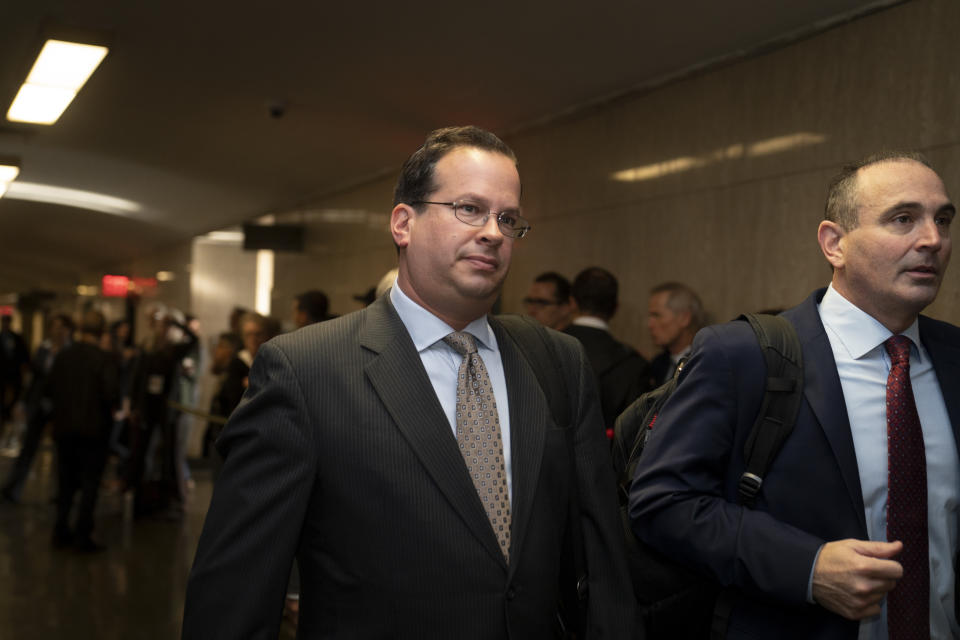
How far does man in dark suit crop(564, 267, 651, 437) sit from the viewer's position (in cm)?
446

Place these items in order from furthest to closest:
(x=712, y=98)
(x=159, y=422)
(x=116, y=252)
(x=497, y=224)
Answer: (x=116, y=252) < (x=159, y=422) < (x=712, y=98) < (x=497, y=224)

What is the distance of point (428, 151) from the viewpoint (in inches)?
76.4

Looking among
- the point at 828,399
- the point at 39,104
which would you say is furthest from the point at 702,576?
the point at 39,104

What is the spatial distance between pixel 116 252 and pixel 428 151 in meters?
19.4

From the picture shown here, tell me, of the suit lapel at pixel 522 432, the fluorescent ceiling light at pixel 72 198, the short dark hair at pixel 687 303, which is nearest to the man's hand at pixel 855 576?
the suit lapel at pixel 522 432

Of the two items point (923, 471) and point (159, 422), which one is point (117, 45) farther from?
point (923, 471)

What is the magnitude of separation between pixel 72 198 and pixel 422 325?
1188 cm

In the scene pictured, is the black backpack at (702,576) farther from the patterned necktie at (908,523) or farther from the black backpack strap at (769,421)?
the patterned necktie at (908,523)

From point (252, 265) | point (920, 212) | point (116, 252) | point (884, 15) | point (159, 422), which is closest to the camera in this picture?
point (920, 212)

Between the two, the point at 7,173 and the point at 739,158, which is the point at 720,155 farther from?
the point at 7,173

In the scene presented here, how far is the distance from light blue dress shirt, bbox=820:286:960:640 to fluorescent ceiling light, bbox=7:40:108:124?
16.2ft

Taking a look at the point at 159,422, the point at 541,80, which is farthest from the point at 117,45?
the point at 159,422

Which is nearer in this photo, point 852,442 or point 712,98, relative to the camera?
point 852,442

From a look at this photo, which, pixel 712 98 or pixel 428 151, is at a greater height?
pixel 712 98
